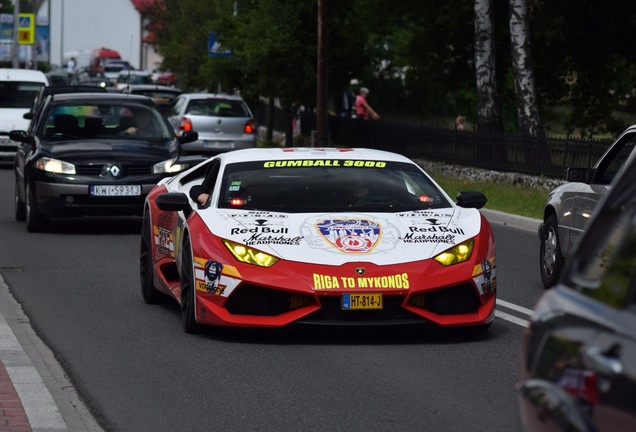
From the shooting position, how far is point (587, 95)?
43.4 meters

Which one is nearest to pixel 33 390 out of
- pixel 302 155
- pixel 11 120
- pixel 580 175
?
pixel 302 155

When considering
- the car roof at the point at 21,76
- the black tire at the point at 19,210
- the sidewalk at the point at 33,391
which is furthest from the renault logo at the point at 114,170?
the car roof at the point at 21,76

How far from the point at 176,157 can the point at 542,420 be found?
15498 millimetres

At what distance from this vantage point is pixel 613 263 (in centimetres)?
403

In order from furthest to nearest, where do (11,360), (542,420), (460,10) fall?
(460,10) < (11,360) < (542,420)

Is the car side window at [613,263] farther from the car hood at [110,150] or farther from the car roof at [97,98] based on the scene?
the car roof at [97,98]

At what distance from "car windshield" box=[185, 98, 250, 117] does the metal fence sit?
9.62 ft

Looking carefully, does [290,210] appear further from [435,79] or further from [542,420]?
[435,79]

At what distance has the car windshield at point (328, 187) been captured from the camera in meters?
10.7

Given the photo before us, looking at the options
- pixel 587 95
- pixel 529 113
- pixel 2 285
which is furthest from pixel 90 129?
Result: pixel 587 95

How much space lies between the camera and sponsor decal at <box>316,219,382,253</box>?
390 inches

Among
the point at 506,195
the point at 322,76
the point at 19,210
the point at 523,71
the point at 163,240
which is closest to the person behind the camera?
the point at 163,240

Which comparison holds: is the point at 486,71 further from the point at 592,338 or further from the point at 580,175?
the point at 592,338

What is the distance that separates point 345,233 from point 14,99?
26.3 meters
